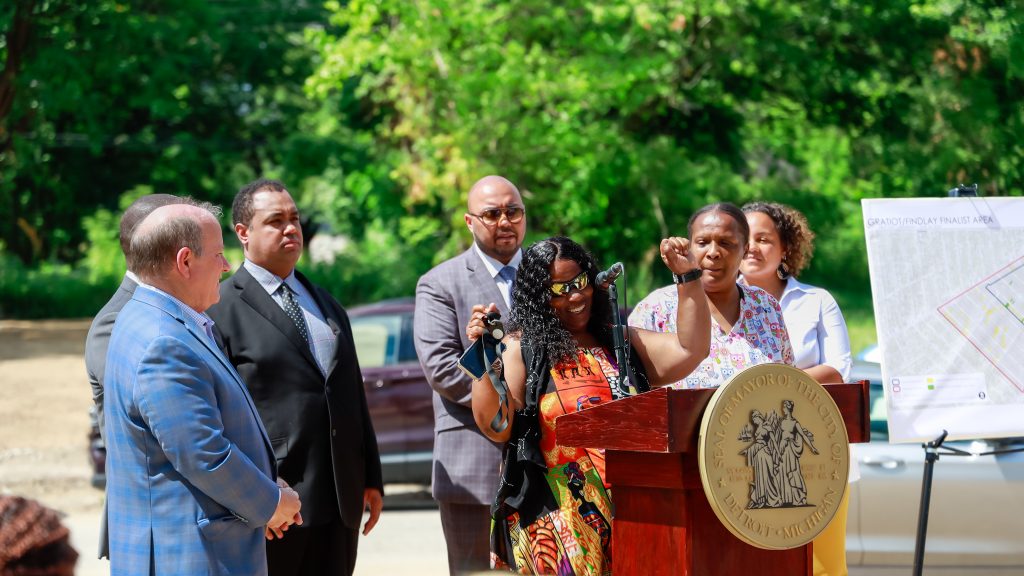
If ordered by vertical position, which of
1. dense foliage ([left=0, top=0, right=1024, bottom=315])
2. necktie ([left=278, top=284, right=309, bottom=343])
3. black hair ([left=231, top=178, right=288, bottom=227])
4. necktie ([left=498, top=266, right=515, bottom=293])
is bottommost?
necktie ([left=278, top=284, right=309, bottom=343])

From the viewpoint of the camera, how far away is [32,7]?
20047mm

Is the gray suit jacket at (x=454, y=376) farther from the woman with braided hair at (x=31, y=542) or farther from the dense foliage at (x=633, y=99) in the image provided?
the dense foliage at (x=633, y=99)

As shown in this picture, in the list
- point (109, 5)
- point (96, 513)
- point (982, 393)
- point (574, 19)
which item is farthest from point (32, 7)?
point (982, 393)

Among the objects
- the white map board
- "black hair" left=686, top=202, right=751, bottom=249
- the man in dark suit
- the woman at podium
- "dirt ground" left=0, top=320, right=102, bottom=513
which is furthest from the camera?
"dirt ground" left=0, top=320, right=102, bottom=513

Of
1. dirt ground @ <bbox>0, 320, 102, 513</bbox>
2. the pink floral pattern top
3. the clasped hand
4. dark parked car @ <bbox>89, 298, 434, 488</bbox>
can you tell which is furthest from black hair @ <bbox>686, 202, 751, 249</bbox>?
dirt ground @ <bbox>0, 320, 102, 513</bbox>

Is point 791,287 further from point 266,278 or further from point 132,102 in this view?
point 132,102

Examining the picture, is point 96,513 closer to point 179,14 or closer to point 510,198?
point 510,198

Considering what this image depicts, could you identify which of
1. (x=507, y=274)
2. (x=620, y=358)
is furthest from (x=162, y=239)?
(x=507, y=274)

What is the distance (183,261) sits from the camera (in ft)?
10.7

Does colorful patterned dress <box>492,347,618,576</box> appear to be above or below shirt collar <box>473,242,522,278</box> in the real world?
below

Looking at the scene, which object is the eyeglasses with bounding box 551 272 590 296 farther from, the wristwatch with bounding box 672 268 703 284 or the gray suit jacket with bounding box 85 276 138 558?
the gray suit jacket with bounding box 85 276 138 558

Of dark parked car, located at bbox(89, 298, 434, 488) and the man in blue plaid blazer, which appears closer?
the man in blue plaid blazer

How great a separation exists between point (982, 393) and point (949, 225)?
73 cm

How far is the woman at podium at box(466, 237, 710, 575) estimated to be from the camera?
379 cm
